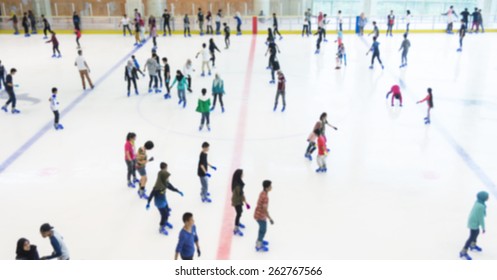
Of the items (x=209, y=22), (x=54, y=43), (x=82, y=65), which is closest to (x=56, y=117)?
(x=82, y=65)

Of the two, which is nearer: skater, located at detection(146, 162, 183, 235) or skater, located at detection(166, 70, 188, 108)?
skater, located at detection(146, 162, 183, 235)

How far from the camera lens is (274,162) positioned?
10.9 metres

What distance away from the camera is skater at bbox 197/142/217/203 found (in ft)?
28.3

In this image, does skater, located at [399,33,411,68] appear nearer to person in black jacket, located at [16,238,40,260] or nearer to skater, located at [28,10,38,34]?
person in black jacket, located at [16,238,40,260]

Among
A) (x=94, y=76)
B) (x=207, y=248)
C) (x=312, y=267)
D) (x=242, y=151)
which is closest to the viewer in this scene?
A: (x=312, y=267)

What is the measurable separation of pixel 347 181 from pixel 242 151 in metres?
2.62

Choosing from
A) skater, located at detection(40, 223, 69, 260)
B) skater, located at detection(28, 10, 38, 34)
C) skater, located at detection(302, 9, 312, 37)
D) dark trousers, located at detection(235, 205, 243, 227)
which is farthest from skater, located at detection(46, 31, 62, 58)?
skater, located at detection(40, 223, 69, 260)

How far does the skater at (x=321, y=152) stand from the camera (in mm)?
9984

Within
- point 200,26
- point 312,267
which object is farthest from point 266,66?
point 312,267

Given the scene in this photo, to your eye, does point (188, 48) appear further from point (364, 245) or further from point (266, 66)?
point (364, 245)

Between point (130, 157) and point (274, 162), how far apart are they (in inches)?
125

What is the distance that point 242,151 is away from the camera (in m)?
11.5

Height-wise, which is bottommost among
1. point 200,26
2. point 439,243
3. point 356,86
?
point 439,243

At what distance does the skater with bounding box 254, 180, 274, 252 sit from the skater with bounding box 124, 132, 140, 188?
295 cm
